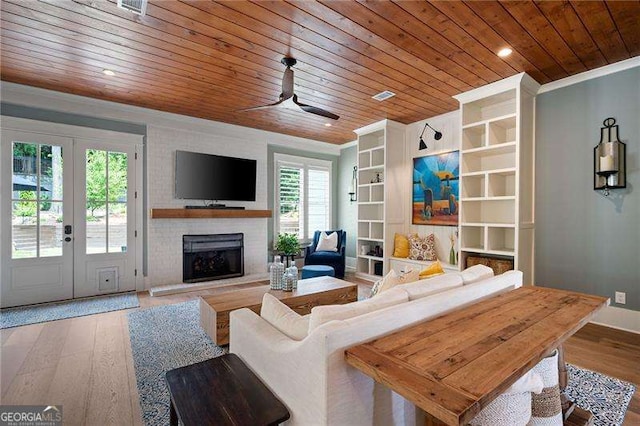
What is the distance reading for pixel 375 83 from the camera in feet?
11.8

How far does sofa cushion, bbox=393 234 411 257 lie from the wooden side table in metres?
3.71

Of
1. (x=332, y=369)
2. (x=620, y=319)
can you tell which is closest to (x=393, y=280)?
(x=332, y=369)

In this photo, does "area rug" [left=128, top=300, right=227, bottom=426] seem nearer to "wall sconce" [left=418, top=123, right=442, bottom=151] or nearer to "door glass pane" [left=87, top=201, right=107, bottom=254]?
"door glass pane" [left=87, top=201, right=107, bottom=254]

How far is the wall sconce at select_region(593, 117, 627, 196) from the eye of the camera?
3029mm

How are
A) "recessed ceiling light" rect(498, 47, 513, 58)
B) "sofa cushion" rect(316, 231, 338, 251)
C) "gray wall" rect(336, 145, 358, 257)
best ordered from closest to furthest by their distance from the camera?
"recessed ceiling light" rect(498, 47, 513, 58) → "sofa cushion" rect(316, 231, 338, 251) → "gray wall" rect(336, 145, 358, 257)

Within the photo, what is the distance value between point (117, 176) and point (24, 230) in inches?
48.6

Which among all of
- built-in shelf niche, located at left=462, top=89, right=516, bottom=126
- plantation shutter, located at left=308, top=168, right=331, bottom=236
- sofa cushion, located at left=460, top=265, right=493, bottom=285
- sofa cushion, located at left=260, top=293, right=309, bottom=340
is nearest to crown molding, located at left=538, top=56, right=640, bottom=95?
built-in shelf niche, located at left=462, top=89, right=516, bottom=126

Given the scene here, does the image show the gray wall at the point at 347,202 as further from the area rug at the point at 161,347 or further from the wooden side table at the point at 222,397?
the wooden side table at the point at 222,397

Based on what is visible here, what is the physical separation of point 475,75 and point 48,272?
227 inches

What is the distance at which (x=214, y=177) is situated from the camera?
5145 mm

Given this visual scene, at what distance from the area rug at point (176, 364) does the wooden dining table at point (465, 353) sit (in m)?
0.74

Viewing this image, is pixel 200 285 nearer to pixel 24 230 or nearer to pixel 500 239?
pixel 24 230

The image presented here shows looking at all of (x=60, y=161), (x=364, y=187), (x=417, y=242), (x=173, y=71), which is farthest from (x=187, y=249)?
(x=417, y=242)
